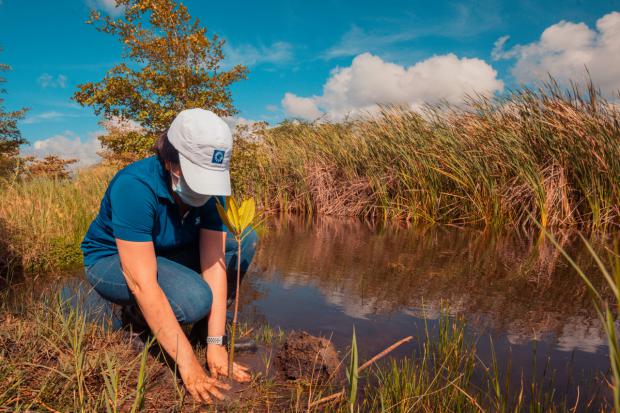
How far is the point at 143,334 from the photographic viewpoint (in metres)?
2.53

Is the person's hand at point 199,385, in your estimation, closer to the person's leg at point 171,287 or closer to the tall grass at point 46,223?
the person's leg at point 171,287

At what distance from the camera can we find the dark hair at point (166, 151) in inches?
80.9

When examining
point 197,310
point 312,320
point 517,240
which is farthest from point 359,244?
point 197,310

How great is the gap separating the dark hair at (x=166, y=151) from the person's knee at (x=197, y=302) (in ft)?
2.36

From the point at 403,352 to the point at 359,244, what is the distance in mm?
3331

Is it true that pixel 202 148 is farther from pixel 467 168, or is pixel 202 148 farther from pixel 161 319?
pixel 467 168

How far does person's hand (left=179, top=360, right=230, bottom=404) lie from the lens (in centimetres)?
184

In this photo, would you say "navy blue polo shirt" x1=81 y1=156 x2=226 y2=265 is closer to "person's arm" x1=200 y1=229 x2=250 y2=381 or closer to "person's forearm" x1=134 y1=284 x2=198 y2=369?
"person's arm" x1=200 y1=229 x2=250 y2=381

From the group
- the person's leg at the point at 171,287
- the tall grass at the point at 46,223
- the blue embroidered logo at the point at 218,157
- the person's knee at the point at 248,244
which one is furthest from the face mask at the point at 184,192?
the tall grass at the point at 46,223

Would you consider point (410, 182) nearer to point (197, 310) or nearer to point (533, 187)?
point (533, 187)

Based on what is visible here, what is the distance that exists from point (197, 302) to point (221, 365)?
361mm

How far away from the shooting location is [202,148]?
191 centimetres

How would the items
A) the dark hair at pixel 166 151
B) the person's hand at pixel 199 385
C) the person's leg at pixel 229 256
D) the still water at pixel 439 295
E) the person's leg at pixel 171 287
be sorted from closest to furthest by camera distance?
1. the person's hand at pixel 199 385
2. the dark hair at pixel 166 151
3. the person's leg at pixel 171 287
4. the still water at pixel 439 295
5. the person's leg at pixel 229 256

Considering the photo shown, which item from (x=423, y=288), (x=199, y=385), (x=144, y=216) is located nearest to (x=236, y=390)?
(x=199, y=385)
